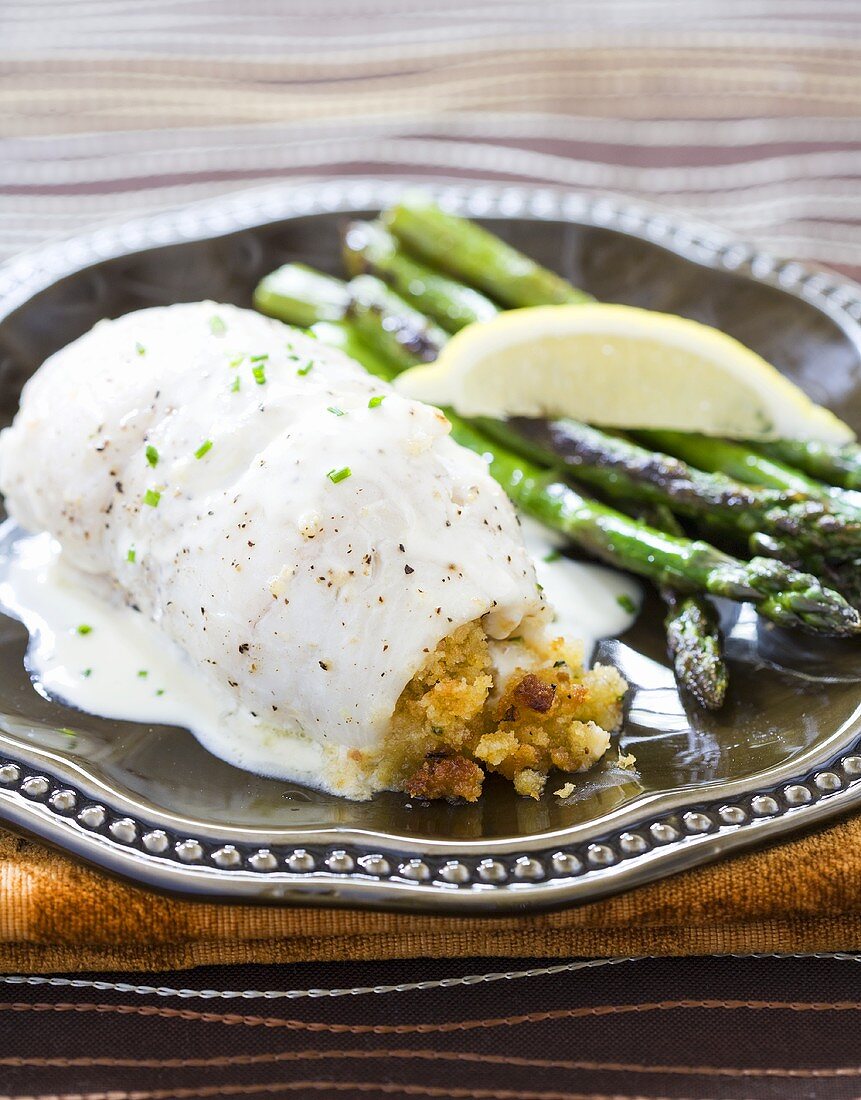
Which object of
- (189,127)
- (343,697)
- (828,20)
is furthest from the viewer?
(828,20)

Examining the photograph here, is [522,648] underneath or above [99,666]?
above

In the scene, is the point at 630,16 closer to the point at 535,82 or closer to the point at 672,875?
the point at 535,82

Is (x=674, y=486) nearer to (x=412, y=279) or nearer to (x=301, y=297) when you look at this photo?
(x=412, y=279)

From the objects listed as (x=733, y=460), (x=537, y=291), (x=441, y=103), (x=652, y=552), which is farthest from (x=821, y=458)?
(x=441, y=103)

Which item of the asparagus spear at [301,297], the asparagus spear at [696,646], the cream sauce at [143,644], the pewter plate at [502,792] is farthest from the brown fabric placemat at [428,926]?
the asparagus spear at [301,297]

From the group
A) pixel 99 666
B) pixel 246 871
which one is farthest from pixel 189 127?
pixel 246 871

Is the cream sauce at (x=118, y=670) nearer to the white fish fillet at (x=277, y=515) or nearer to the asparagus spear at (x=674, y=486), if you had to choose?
the white fish fillet at (x=277, y=515)
